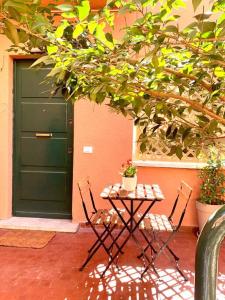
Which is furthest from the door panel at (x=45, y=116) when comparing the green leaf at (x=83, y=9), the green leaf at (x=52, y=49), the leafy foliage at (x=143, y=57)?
the green leaf at (x=83, y=9)

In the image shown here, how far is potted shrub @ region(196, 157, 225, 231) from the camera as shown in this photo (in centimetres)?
401

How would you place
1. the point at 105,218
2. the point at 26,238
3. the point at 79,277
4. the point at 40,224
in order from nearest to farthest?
the point at 79,277, the point at 105,218, the point at 26,238, the point at 40,224

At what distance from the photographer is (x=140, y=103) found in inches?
34.9

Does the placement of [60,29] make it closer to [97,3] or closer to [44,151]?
[97,3]

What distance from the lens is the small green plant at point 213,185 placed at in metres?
4.03

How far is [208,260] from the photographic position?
1.64 feet

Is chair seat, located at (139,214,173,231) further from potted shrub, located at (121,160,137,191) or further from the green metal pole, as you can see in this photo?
the green metal pole

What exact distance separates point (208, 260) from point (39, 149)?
173 inches

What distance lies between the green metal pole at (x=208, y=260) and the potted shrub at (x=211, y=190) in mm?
3666

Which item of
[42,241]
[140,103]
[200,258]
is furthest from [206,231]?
[42,241]

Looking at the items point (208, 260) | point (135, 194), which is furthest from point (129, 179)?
point (208, 260)

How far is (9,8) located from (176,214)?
13.7 ft

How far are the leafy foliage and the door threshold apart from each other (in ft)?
11.4

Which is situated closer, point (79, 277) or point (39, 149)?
point (79, 277)
